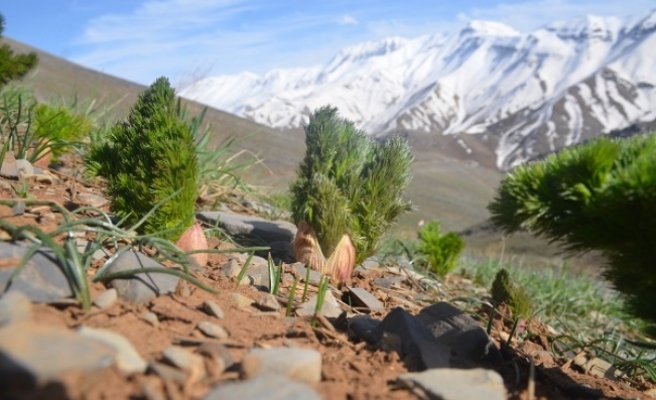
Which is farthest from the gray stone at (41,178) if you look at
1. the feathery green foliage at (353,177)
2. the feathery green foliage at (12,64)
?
the feathery green foliage at (353,177)

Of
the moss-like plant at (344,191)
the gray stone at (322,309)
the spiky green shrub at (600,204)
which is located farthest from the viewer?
the moss-like plant at (344,191)

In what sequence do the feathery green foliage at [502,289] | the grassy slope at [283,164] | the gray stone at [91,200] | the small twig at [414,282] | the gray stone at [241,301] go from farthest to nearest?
1. the grassy slope at [283,164]
2. the small twig at [414,282]
3. the feathery green foliage at [502,289]
4. the gray stone at [91,200]
5. the gray stone at [241,301]

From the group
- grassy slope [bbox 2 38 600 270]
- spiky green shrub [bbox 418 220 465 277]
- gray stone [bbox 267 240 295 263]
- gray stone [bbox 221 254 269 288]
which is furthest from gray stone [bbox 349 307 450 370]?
grassy slope [bbox 2 38 600 270]

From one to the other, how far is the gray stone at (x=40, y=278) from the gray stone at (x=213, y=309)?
15.4 inches

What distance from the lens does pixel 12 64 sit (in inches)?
161

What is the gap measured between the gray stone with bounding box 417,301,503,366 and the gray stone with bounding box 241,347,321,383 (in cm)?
73

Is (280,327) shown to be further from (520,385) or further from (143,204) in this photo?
(143,204)

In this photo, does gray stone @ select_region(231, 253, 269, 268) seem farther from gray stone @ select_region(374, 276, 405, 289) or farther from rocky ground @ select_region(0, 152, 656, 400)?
gray stone @ select_region(374, 276, 405, 289)

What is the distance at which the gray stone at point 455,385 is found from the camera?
5.36 feet

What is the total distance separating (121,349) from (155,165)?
1.34 metres

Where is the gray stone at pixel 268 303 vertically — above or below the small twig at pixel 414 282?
above

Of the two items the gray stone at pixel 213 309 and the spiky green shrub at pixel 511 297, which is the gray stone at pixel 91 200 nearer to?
the gray stone at pixel 213 309

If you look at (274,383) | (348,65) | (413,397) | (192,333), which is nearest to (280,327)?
(192,333)

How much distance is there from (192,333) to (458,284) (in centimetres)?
308
